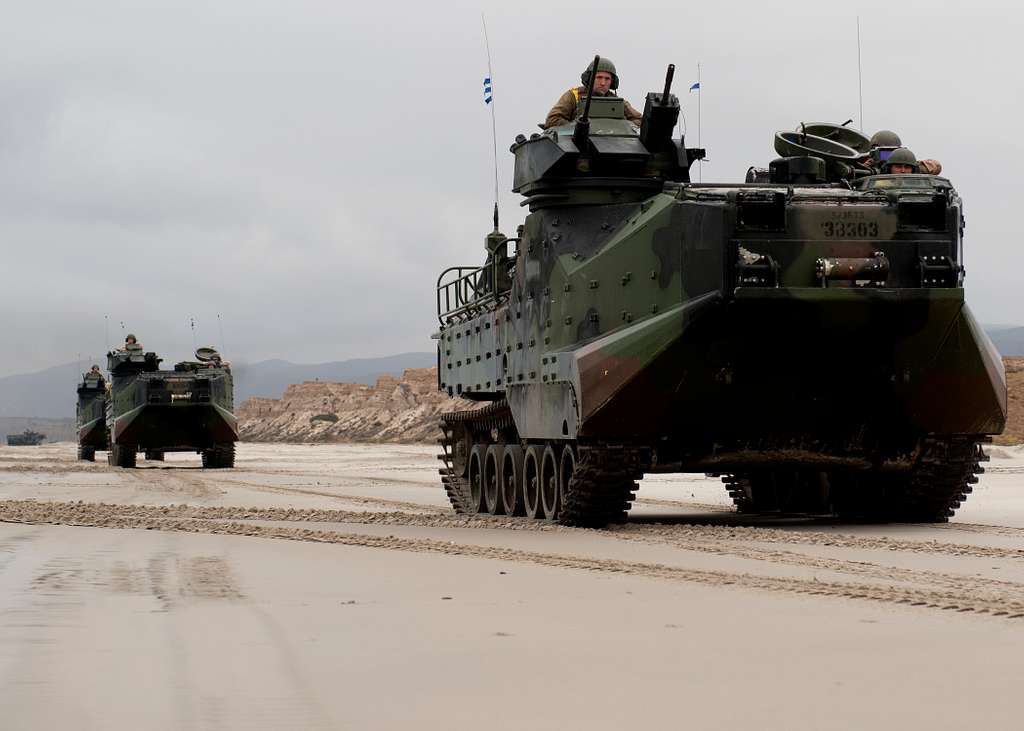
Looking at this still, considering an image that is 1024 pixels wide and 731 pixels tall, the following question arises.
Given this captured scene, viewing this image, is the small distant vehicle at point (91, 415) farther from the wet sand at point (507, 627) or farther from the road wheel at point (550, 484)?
the wet sand at point (507, 627)

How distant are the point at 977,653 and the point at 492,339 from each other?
1289 centimetres

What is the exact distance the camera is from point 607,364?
51.2 ft

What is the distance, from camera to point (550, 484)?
18.1 metres

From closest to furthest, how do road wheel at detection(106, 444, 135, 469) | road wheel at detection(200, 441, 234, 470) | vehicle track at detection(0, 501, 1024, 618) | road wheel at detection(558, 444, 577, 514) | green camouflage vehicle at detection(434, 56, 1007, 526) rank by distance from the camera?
1. vehicle track at detection(0, 501, 1024, 618)
2. green camouflage vehicle at detection(434, 56, 1007, 526)
3. road wheel at detection(558, 444, 577, 514)
4. road wheel at detection(200, 441, 234, 470)
5. road wheel at detection(106, 444, 135, 469)

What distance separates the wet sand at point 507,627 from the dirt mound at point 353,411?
66837 millimetres

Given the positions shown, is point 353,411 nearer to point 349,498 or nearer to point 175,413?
point 175,413

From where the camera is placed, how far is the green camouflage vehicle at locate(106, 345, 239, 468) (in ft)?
139

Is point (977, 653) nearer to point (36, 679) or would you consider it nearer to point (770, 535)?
point (36, 679)

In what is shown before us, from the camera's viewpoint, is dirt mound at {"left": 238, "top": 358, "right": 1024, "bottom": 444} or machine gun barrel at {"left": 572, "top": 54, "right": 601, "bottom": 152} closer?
machine gun barrel at {"left": 572, "top": 54, "right": 601, "bottom": 152}

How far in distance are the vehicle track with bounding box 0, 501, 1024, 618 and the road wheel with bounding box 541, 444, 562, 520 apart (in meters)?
0.35

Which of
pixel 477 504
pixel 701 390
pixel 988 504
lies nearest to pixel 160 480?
pixel 477 504

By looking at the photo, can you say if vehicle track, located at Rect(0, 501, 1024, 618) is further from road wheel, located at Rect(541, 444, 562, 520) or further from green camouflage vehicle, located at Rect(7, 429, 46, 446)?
green camouflage vehicle, located at Rect(7, 429, 46, 446)

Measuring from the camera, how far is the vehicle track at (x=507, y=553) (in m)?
9.27

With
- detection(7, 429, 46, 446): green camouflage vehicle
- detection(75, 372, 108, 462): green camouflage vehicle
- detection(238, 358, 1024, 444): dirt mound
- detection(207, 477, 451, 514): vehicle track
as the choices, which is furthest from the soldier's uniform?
detection(7, 429, 46, 446): green camouflage vehicle
